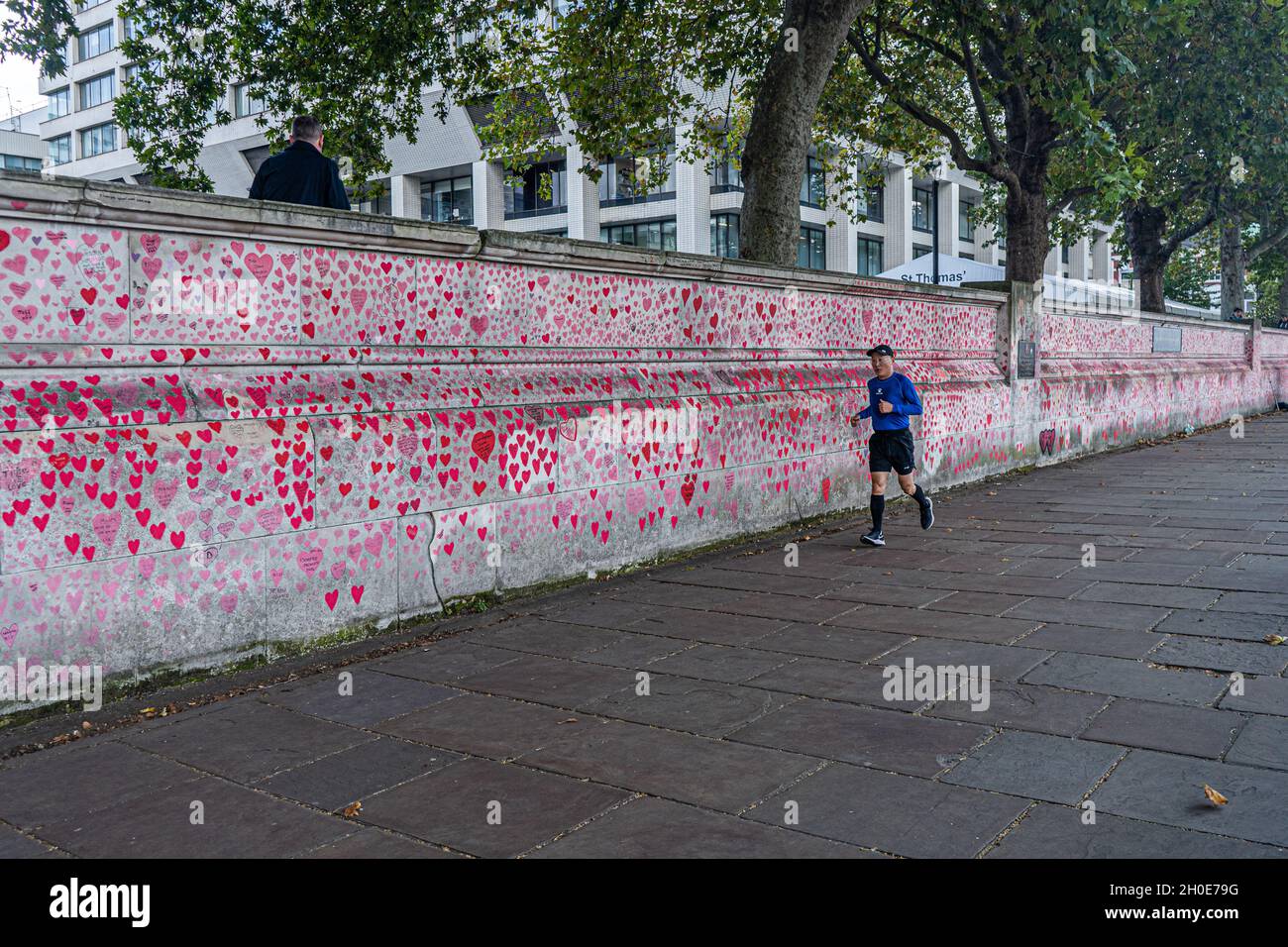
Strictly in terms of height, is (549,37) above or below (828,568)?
above

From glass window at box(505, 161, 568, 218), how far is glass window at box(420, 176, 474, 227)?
164cm

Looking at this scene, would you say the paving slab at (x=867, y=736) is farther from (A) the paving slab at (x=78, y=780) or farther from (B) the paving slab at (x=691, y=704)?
(A) the paving slab at (x=78, y=780)

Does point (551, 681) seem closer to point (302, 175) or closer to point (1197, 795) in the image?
point (1197, 795)

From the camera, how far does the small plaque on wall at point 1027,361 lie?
571 inches

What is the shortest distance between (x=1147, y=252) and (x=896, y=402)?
67.8 ft

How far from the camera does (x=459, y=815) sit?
11.6 feet

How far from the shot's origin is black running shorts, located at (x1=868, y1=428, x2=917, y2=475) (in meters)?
9.20

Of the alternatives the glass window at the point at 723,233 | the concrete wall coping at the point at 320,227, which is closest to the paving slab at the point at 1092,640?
the concrete wall coping at the point at 320,227

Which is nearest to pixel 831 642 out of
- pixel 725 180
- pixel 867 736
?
pixel 867 736

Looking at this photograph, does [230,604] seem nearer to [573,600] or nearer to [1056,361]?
[573,600]

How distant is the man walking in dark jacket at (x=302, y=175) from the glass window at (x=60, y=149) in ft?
226
